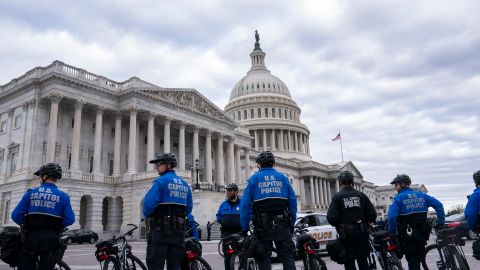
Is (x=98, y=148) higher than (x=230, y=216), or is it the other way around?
(x=98, y=148)

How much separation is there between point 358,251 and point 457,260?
2184 mm

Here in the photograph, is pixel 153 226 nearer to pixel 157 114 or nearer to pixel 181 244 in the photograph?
pixel 181 244

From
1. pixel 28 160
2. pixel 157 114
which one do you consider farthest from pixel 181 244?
pixel 157 114

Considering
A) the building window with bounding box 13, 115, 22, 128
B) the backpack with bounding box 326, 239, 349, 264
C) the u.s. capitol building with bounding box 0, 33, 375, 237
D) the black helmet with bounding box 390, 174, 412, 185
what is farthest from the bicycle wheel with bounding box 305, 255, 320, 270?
the building window with bounding box 13, 115, 22, 128

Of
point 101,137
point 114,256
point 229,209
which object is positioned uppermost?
point 101,137

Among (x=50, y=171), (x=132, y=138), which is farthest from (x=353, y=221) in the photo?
(x=132, y=138)

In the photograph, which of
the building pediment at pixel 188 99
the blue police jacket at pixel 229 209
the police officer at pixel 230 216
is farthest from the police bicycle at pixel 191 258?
the building pediment at pixel 188 99

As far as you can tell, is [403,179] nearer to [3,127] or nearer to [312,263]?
[312,263]

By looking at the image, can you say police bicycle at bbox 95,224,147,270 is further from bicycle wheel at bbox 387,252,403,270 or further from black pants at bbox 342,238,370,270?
bicycle wheel at bbox 387,252,403,270

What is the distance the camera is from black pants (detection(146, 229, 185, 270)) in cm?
663

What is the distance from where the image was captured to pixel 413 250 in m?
8.43

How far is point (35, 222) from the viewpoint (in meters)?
7.02

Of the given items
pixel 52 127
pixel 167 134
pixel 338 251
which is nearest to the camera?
pixel 338 251

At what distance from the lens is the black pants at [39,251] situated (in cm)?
689
